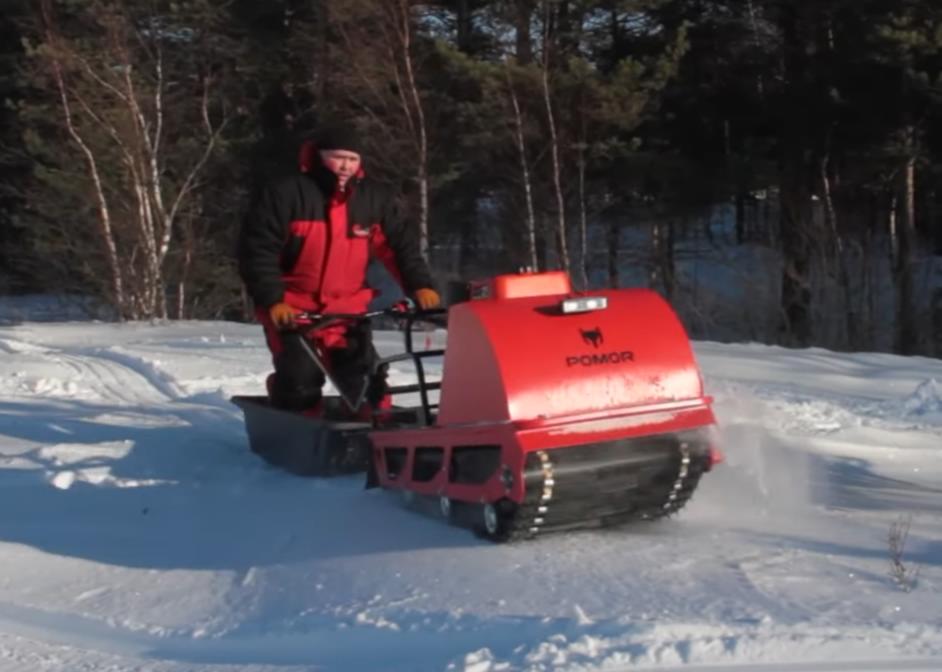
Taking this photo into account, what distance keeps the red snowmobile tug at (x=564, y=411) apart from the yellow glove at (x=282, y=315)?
138 centimetres

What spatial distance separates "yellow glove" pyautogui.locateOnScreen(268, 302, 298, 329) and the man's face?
698 millimetres

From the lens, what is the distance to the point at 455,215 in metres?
27.0

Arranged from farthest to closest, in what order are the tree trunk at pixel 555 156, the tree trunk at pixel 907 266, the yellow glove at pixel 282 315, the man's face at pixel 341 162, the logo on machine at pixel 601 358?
the tree trunk at pixel 555 156
the tree trunk at pixel 907 266
the man's face at pixel 341 162
the yellow glove at pixel 282 315
the logo on machine at pixel 601 358

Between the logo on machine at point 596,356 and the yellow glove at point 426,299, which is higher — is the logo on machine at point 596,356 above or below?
below

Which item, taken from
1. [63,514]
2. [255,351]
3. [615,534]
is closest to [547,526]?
[615,534]

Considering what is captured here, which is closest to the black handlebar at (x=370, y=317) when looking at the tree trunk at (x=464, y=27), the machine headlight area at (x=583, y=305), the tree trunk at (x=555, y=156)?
the machine headlight area at (x=583, y=305)

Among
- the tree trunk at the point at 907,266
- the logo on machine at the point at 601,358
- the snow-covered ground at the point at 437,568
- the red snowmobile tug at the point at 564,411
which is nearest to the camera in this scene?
the snow-covered ground at the point at 437,568

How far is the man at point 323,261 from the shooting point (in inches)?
249

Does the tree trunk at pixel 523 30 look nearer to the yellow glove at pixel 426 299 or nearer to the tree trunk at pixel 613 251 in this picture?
the tree trunk at pixel 613 251

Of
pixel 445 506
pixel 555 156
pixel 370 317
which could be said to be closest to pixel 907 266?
pixel 555 156

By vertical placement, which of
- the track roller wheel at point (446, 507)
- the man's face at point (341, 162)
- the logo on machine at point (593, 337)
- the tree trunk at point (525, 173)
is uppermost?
the tree trunk at point (525, 173)

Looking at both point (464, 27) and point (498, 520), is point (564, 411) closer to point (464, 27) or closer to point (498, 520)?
point (498, 520)

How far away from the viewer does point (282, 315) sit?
20.1 feet

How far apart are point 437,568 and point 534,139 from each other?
63.4 ft
